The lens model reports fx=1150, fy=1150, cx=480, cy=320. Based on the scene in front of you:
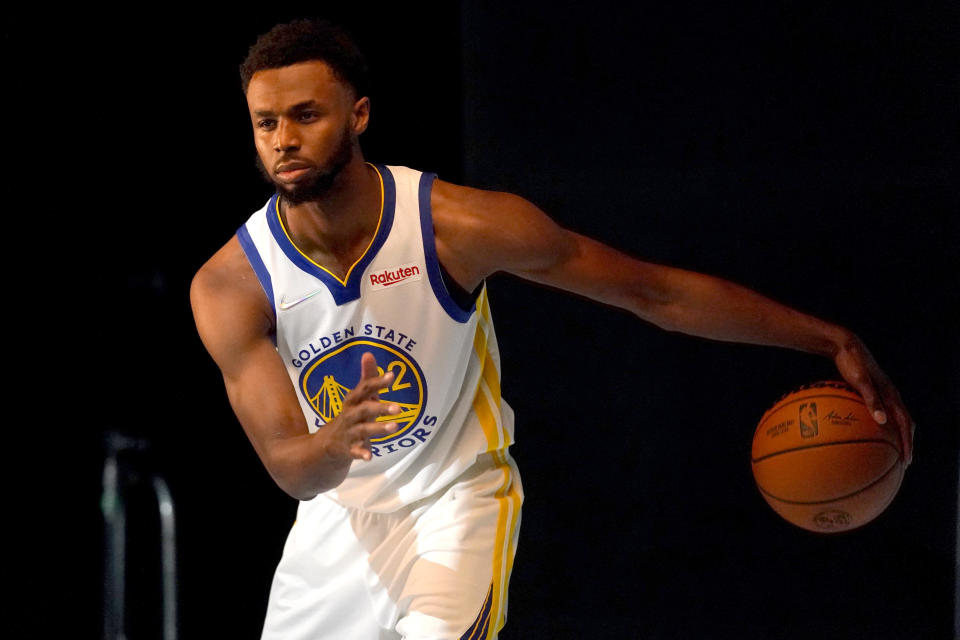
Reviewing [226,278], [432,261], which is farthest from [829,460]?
[226,278]

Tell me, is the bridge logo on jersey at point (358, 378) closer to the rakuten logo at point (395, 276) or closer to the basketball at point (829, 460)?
the rakuten logo at point (395, 276)

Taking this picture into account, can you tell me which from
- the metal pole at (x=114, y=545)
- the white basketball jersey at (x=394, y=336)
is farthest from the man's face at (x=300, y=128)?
the metal pole at (x=114, y=545)

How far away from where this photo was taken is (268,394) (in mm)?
2191

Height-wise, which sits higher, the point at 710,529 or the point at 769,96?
the point at 769,96

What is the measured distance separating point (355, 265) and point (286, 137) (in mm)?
290

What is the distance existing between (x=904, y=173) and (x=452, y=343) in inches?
52.5

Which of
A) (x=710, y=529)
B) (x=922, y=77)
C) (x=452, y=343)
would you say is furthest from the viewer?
(x=710, y=529)

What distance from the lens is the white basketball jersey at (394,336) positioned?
2342mm

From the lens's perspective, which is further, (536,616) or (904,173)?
(536,616)

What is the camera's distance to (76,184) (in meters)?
3.02

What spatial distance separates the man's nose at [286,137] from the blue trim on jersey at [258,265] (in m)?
0.23

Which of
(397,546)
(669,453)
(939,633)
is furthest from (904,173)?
(397,546)

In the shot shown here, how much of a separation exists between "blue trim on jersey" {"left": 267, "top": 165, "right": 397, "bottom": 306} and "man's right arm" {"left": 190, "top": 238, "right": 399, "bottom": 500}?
3.5 inches

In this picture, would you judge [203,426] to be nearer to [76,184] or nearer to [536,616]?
[76,184]
